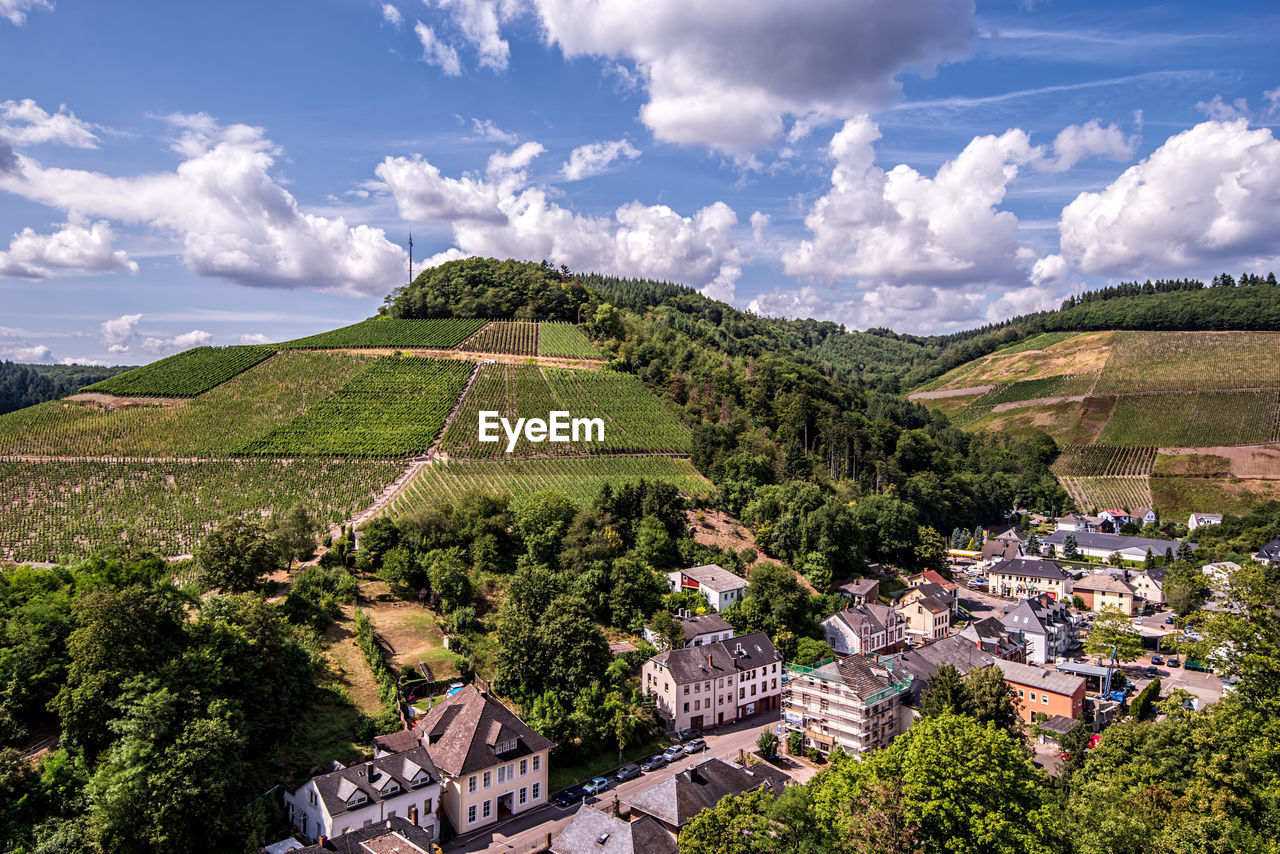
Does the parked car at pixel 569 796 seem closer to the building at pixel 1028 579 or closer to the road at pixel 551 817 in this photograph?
the road at pixel 551 817

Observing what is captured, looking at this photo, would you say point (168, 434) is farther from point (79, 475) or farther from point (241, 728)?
point (241, 728)

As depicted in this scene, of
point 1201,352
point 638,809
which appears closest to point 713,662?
point 638,809

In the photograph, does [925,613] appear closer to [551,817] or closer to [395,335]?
[551,817]

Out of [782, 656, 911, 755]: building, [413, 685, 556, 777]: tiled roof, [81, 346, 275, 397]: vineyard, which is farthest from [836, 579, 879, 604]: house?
[81, 346, 275, 397]: vineyard

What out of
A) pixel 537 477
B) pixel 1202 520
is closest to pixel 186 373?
pixel 537 477

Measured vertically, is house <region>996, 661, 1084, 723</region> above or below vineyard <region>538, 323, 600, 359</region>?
below

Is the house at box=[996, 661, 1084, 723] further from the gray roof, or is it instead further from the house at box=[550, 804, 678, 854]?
the house at box=[550, 804, 678, 854]
